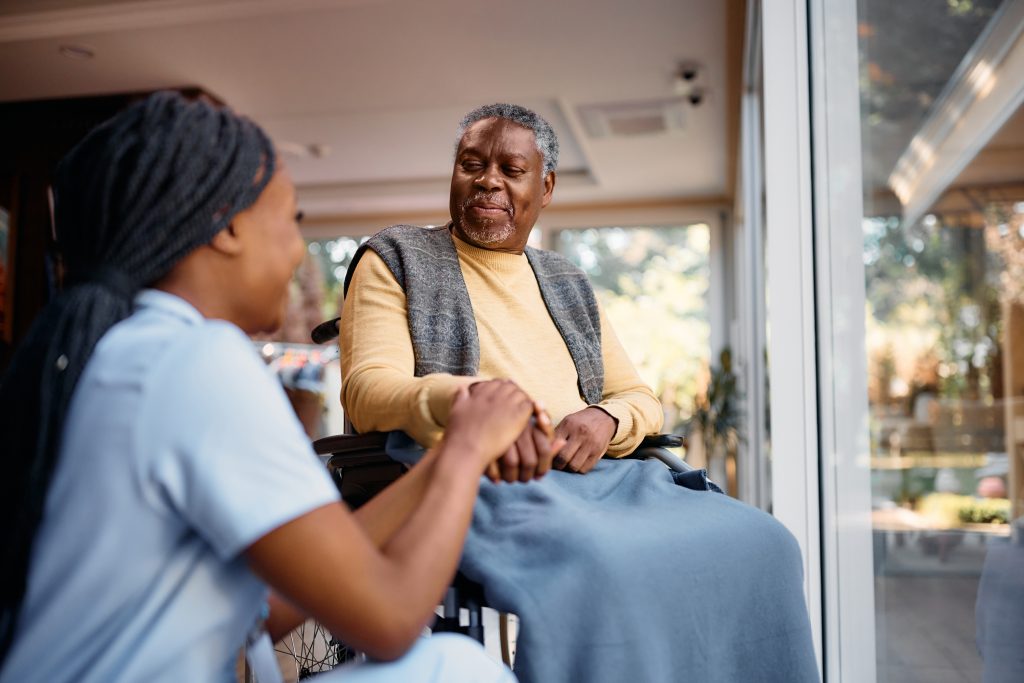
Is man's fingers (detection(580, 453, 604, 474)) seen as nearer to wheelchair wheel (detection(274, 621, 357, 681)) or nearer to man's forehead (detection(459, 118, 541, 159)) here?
wheelchair wheel (detection(274, 621, 357, 681))

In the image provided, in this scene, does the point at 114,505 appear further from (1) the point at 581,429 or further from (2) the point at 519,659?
(1) the point at 581,429

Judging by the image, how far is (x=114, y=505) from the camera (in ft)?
2.48

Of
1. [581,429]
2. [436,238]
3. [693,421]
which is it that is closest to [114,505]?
[581,429]

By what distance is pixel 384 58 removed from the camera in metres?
4.89

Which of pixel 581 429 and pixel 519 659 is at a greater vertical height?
pixel 581 429

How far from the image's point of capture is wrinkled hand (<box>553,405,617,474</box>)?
1.50m

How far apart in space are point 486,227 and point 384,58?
3448 mm

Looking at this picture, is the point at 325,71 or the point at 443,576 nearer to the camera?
the point at 443,576

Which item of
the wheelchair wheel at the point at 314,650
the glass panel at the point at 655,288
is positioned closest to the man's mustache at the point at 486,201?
the wheelchair wheel at the point at 314,650

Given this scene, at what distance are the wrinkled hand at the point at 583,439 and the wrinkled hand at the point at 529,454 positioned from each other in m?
0.34

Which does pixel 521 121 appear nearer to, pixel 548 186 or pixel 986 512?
pixel 548 186

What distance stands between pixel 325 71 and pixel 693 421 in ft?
11.5

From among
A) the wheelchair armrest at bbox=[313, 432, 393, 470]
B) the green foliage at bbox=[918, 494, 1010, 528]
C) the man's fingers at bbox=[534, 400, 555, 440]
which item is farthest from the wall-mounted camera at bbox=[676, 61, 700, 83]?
the man's fingers at bbox=[534, 400, 555, 440]

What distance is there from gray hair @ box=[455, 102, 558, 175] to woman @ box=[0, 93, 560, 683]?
991mm
